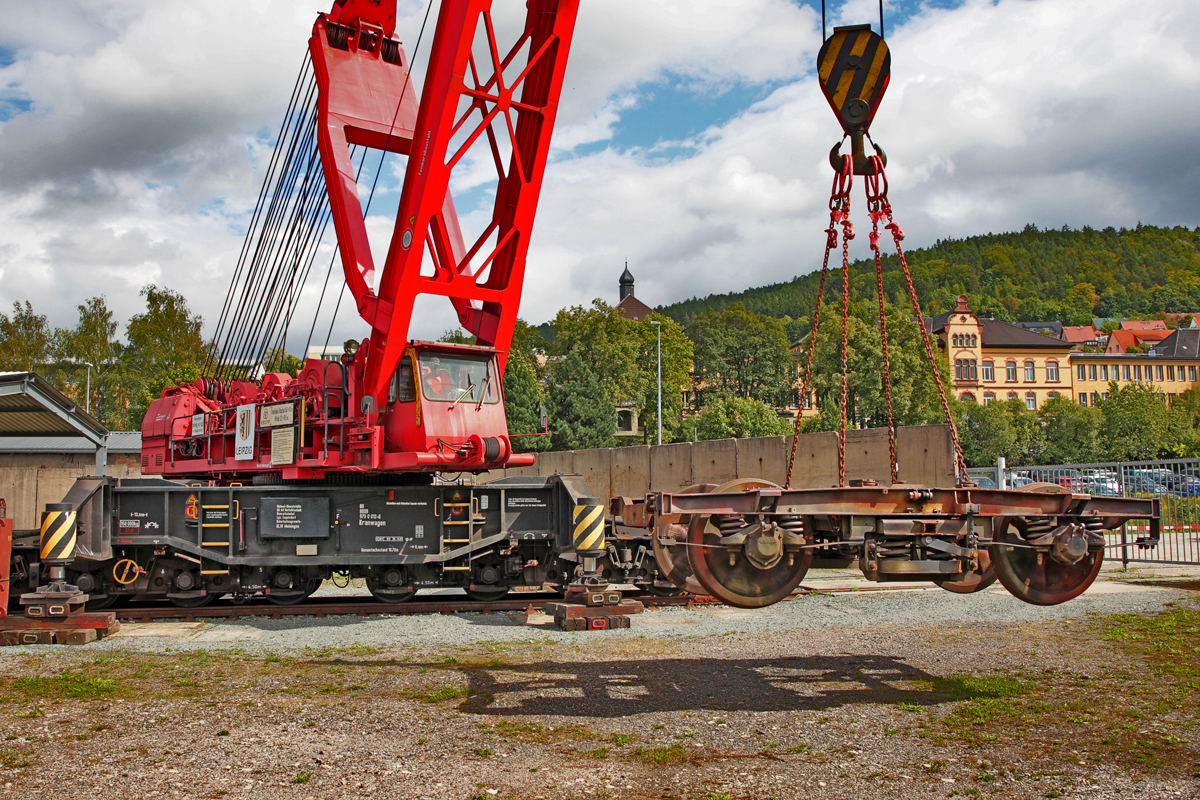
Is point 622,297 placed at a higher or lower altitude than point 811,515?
higher

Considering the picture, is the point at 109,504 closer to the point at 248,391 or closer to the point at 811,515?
the point at 248,391

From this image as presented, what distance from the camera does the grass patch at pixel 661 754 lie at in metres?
5.47

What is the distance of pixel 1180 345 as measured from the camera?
112312 millimetres

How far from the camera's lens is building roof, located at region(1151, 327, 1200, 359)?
11025 cm

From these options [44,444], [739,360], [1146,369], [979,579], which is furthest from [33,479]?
[1146,369]

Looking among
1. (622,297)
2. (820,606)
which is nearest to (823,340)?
(820,606)

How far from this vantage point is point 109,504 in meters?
11.7

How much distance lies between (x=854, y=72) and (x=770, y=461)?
12.7m

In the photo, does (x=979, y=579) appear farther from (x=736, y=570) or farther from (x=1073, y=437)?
(x=1073, y=437)

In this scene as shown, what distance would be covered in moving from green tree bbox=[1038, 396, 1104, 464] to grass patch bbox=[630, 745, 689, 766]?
284ft

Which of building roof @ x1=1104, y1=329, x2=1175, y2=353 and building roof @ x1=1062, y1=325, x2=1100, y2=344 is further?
building roof @ x1=1062, y1=325, x2=1100, y2=344

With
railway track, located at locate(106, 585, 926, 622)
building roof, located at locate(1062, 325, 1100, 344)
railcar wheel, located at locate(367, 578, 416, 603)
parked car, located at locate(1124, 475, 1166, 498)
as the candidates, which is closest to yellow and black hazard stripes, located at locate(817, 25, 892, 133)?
railway track, located at locate(106, 585, 926, 622)

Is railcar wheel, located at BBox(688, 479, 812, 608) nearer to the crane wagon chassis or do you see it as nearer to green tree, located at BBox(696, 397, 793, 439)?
the crane wagon chassis

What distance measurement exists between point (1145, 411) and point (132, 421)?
8569 centimetres
